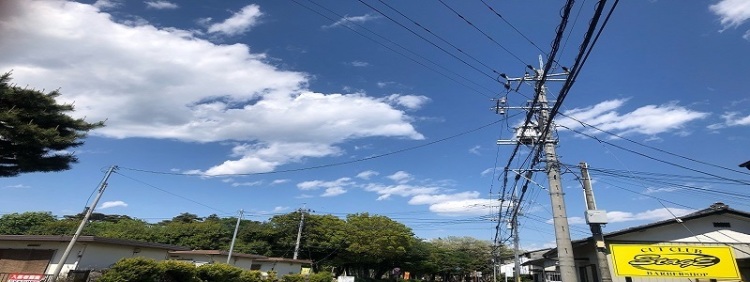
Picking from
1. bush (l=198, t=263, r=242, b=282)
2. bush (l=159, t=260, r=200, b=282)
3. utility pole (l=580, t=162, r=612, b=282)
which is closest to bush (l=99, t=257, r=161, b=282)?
bush (l=159, t=260, r=200, b=282)

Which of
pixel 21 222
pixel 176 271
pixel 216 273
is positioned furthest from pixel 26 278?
pixel 21 222

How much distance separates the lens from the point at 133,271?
14.8 m

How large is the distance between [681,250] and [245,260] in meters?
32.3

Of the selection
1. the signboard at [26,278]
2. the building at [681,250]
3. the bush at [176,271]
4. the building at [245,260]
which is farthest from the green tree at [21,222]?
the building at [681,250]

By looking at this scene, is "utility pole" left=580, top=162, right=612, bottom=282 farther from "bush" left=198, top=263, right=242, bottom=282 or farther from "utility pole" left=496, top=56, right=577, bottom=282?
"bush" left=198, top=263, right=242, bottom=282

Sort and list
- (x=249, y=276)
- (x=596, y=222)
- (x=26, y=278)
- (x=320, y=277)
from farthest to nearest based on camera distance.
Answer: (x=320, y=277)
(x=249, y=276)
(x=26, y=278)
(x=596, y=222)

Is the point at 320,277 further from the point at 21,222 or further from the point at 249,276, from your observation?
the point at 21,222

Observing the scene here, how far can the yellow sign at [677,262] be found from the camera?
1342cm

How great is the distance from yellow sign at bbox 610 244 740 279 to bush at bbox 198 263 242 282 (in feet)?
62.5

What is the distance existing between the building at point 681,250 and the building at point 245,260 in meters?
24.5

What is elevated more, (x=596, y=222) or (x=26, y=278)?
(x=596, y=222)

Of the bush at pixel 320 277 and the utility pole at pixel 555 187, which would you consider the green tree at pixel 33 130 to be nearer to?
the utility pole at pixel 555 187

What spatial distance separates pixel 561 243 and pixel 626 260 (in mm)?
3623

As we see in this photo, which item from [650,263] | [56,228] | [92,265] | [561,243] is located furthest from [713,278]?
[56,228]
